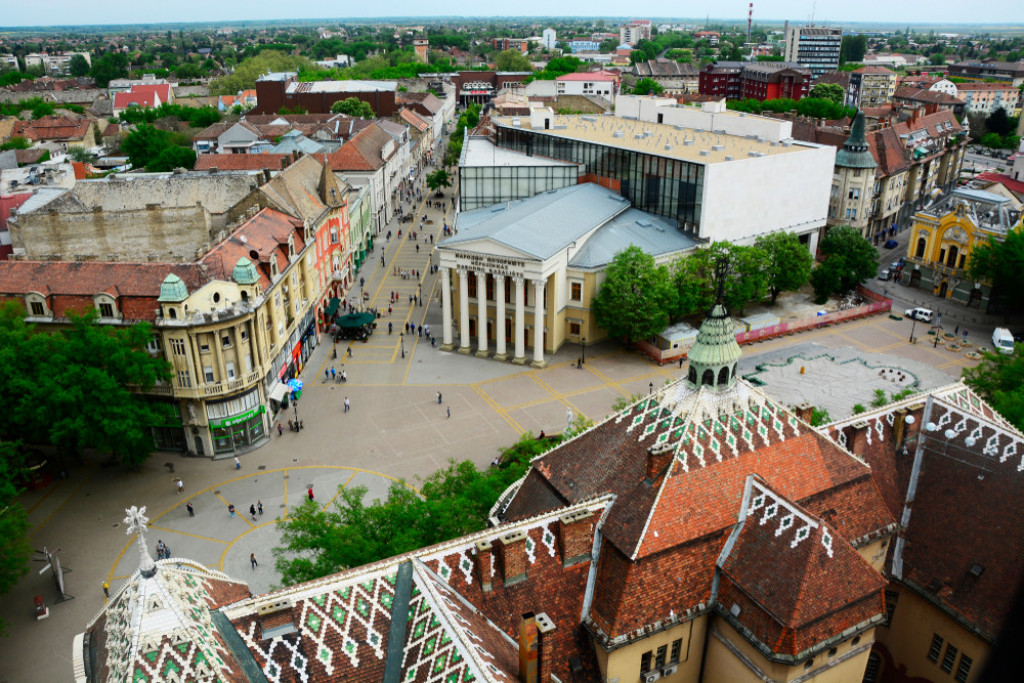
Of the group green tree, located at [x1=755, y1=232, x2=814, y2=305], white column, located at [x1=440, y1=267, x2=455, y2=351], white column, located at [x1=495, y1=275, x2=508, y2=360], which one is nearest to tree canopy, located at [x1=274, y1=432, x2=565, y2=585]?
white column, located at [x1=495, y1=275, x2=508, y2=360]

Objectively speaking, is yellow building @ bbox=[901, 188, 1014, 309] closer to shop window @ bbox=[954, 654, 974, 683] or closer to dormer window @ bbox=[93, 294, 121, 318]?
shop window @ bbox=[954, 654, 974, 683]

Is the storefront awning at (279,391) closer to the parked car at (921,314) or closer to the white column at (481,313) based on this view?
the white column at (481,313)

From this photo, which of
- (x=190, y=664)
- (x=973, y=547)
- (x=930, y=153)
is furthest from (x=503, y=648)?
(x=930, y=153)

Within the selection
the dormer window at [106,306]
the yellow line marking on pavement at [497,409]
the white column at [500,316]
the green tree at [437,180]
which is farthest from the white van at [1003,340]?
the green tree at [437,180]

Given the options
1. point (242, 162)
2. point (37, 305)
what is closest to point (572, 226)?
point (37, 305)

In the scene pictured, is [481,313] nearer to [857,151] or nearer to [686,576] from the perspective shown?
[686,576]
